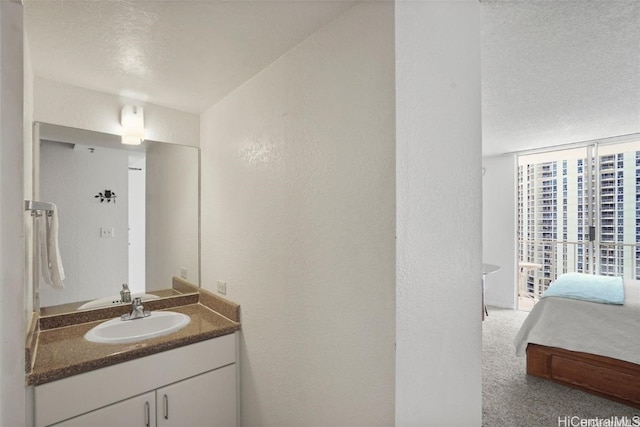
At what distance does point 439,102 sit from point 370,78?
1.03 feet

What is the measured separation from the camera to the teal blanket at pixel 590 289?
257 cm

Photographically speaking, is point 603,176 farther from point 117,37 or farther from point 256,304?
point 117,37

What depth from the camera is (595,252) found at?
4.12 m

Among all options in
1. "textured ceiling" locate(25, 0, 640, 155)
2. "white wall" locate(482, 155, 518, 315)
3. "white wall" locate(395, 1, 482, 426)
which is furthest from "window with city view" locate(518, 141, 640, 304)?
"white wall" locate(395, 1, 482, 426)

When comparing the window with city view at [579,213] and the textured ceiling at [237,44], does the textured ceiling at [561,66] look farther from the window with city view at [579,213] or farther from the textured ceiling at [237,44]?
the window with city view at [579,213]

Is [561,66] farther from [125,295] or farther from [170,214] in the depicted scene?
[125,295]

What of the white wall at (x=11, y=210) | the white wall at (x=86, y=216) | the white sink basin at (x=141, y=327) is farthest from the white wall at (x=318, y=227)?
the white wall at (x=11, y=210)

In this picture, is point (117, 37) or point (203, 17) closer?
point (203, 17)

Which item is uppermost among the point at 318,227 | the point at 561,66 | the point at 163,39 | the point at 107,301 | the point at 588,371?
the point at 561,66

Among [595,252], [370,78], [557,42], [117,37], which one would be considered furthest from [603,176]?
[117,37]

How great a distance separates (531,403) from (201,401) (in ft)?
7.93

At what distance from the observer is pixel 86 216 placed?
1963mm

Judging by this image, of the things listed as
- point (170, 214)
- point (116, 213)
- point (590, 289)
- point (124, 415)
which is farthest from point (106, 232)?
point (590, 289)

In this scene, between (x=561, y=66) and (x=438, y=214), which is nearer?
(x=438, y=214)
